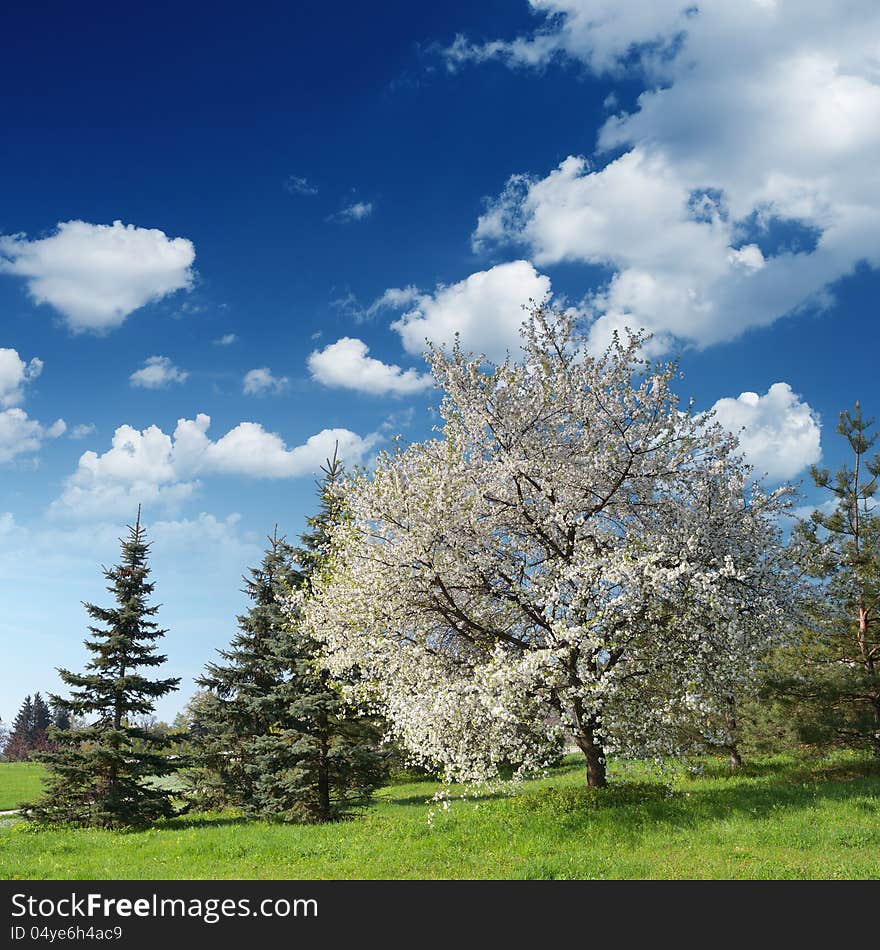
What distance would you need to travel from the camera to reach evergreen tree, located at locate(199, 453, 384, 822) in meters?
25.5

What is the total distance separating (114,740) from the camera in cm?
2817

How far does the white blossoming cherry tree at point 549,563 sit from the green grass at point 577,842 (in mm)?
1608

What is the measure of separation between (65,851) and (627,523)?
19964mm

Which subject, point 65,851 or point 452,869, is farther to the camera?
point 65,851

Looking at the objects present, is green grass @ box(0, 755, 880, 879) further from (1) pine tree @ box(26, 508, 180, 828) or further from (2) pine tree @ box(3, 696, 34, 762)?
(2) pine tree @ box(3, 696, 34, 762)

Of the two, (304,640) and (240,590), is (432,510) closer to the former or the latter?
(304,640)

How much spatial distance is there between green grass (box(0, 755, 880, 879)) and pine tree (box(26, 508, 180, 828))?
449 centimetres

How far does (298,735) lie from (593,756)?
11.6 meters

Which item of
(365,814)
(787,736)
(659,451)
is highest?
(659,451)

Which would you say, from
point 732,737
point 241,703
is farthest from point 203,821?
point 732,737

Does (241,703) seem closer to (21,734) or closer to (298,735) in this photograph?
(298,735)

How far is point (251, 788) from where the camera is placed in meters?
31.1

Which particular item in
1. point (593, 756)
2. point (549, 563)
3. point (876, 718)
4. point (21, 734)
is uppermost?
point (549, 563)
